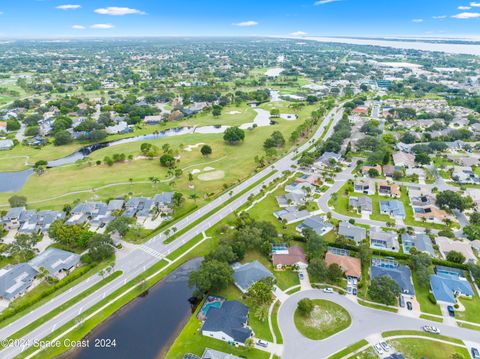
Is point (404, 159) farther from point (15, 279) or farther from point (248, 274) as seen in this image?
point (15, 279)

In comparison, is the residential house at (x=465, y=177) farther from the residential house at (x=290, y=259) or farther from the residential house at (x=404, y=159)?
the residential house at (x=290, y=259)

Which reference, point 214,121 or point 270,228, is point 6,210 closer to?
point 270,228

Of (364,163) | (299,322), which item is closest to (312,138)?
(364,163)

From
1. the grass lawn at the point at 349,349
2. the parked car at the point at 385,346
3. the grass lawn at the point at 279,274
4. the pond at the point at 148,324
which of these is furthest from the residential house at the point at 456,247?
the pond at the point at 148,324

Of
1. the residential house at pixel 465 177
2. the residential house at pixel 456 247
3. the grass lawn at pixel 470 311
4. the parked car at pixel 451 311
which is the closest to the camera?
the grass lawn at pixel 470 311

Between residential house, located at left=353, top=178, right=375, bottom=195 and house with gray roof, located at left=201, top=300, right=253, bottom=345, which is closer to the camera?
house with gray roof, located at left=201, top=300, right=253, bottom=345

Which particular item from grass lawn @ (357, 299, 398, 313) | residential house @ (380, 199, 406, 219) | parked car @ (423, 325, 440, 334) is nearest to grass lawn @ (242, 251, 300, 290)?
grass lawn @ (357, 299, 398, 313)

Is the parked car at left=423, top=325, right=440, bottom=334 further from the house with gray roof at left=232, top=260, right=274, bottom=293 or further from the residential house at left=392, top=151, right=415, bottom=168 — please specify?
the residential house at left=392, top=151, right=415, bottom=168
